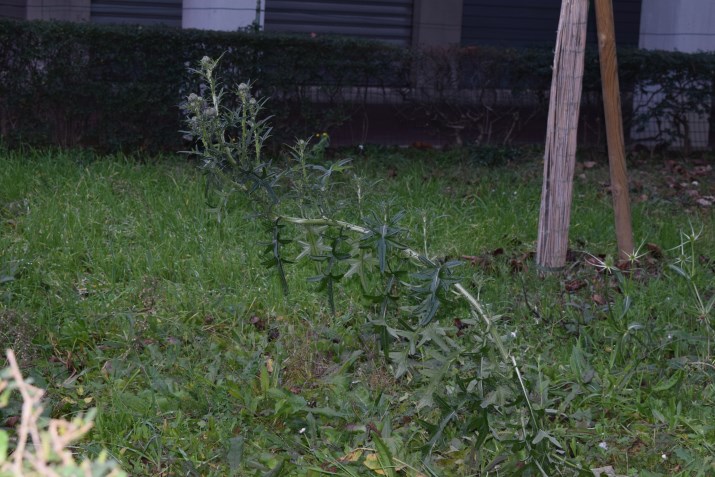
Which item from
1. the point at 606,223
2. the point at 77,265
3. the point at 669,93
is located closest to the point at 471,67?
the point at 669,93

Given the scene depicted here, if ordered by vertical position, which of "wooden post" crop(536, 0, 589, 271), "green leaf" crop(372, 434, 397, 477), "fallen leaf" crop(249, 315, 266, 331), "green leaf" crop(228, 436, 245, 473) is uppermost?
"wooden post" crop(536, 0, 589, 271)

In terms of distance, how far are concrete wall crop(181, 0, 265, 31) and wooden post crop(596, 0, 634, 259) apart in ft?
15.4

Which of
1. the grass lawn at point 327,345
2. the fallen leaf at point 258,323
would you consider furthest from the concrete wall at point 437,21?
the fallen leaf at point 258,323

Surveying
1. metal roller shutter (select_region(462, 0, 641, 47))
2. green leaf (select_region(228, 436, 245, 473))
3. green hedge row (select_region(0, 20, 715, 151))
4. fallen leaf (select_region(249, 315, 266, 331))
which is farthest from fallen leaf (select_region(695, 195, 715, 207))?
metal roller shutter (select_region(462, 0, 641, 47))

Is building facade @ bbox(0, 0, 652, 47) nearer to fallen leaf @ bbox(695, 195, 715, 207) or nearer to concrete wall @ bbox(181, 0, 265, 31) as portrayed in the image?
concrete wall @ bbox(181, 0, 265, 31)

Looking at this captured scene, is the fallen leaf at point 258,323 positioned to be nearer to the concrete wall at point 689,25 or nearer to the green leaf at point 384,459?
the green leaf at point 384,459

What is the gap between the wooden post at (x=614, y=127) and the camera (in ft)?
16.9

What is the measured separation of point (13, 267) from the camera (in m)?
4.65

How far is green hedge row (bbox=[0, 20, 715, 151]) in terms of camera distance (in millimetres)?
7598

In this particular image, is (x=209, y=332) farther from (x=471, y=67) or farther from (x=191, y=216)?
(x=471, y=67)

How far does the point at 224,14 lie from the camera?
894cm

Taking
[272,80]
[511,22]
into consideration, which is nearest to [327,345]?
[272,80]

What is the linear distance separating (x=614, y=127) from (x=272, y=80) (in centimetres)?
389

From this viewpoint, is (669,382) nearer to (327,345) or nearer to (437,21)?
(327,345)
